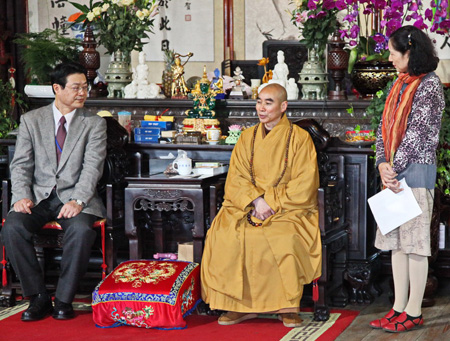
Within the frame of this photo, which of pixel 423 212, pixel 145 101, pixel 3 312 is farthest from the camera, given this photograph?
pixel 145 101

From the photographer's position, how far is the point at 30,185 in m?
3.95

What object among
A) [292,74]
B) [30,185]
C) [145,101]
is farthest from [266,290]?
[292,74]

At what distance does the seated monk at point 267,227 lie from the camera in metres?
3.58

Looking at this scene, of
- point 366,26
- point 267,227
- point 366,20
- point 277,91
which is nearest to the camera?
point 267,227

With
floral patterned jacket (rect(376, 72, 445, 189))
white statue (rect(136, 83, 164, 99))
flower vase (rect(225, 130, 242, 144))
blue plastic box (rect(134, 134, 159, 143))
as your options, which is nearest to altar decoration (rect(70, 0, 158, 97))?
white statue (rect(136, 83, 164, 99))

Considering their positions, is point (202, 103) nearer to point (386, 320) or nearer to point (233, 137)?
point (233, 137)

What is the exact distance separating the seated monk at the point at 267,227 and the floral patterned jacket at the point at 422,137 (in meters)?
0.48

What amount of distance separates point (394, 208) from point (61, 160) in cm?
160

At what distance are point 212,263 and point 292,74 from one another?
129 inches

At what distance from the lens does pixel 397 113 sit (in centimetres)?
342

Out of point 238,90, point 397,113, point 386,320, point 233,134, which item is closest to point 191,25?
point 238,90

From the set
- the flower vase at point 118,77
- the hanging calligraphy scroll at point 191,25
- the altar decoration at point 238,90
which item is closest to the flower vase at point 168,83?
the flower vase at point 118,77

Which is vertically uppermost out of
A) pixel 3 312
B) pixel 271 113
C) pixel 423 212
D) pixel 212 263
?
pixel 271 113

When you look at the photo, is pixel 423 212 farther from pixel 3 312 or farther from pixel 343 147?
pixel 3 312
